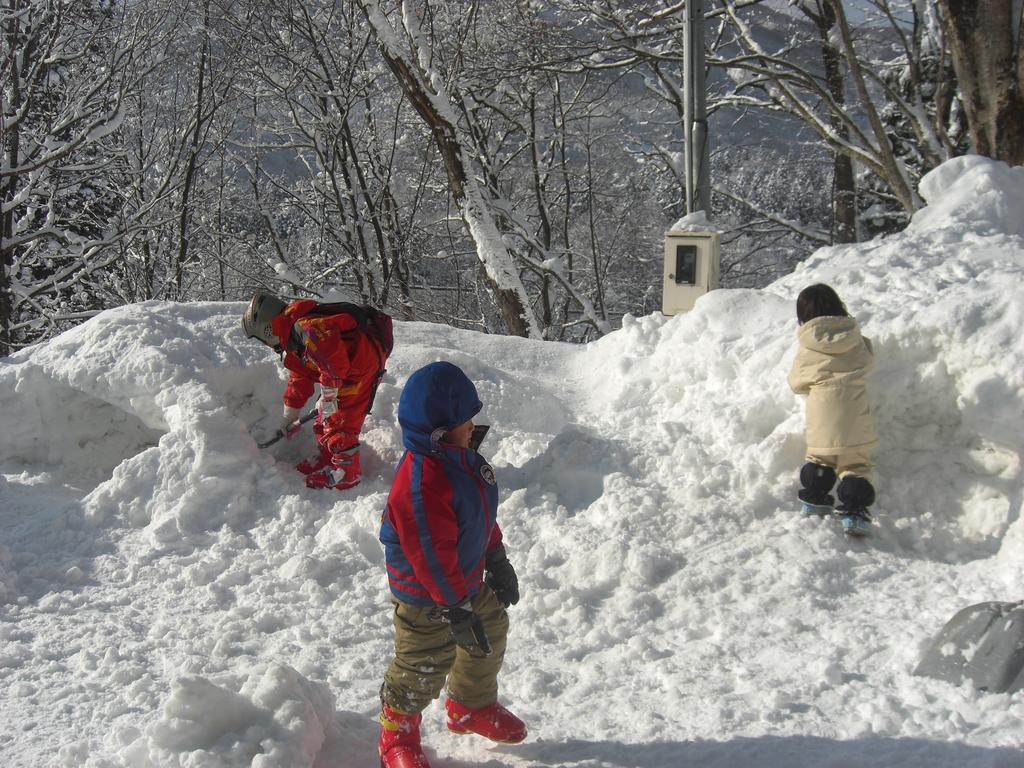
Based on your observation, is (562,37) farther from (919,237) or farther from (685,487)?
(685,487)

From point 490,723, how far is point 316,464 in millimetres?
2498

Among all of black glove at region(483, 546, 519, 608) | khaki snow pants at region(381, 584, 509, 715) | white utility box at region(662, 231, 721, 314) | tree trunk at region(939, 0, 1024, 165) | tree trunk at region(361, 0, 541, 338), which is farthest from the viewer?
tree trunk at region(361, 0, 541, 338)

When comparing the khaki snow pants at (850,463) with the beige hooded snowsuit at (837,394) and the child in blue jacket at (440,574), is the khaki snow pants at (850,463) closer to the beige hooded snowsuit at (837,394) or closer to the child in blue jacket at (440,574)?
the beige hooded snowsuit at (837,394)

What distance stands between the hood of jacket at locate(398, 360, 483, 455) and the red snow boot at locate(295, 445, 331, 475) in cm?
231

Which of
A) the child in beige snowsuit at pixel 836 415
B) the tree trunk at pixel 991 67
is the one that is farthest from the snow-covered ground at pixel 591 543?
the tree trunk at pixel 991 67

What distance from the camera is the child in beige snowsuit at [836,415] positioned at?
3.74 m

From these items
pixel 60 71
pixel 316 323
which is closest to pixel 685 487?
pixel 316 323

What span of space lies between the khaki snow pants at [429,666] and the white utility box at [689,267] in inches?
149

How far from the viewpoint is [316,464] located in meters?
4.81

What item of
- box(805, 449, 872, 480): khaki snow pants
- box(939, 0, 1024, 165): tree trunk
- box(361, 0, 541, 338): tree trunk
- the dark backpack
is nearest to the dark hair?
box(805, 449, 872, 480): khaki snow pants

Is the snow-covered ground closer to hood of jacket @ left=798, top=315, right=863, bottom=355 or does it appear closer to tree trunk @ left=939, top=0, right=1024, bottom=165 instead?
hood of jacket @ left=798, top=315, right=863, bottom=355

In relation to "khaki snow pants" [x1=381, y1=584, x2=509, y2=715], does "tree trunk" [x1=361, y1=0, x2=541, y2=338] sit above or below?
above

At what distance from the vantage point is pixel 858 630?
3.11m

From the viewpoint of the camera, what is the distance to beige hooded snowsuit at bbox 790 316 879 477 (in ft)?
12.5
